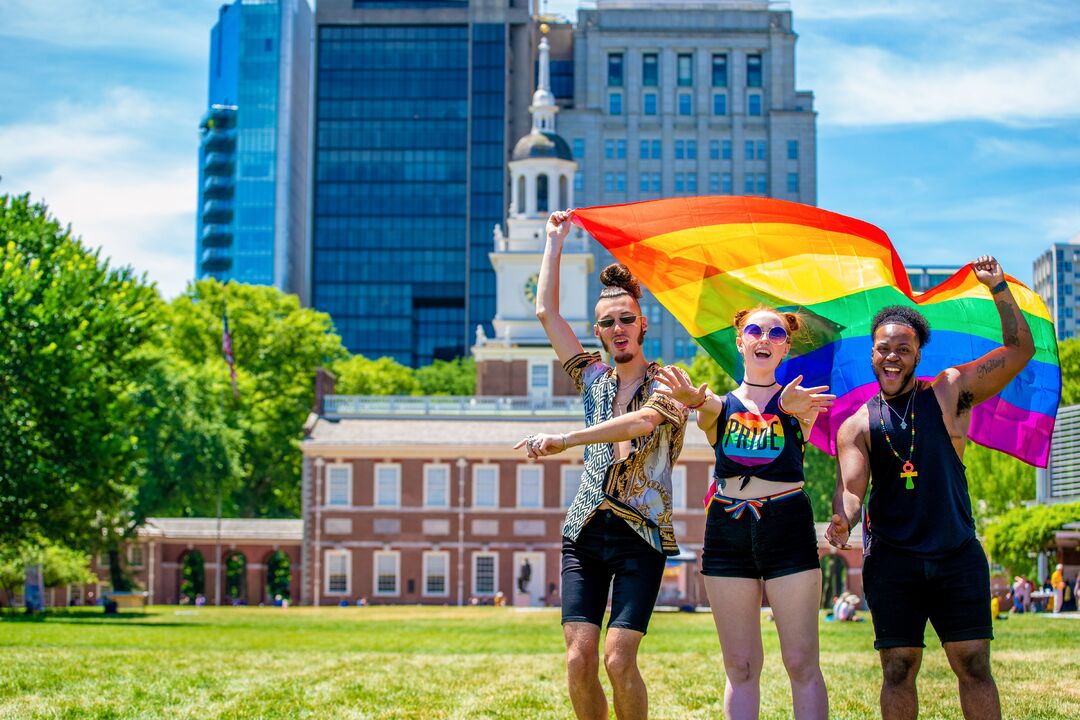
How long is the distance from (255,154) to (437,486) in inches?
3740

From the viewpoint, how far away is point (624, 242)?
10.2 metres

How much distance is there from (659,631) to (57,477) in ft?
49.6

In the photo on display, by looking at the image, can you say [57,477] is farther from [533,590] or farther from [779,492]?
[779,492]

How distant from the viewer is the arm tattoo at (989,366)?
8414 millimetres

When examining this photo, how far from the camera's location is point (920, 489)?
8.02 meters

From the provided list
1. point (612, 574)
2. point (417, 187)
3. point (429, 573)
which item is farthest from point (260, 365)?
point (612, 574)

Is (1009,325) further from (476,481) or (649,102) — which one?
(649,102)

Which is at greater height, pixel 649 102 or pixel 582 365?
pixel 649 102

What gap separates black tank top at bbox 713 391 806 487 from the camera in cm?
812

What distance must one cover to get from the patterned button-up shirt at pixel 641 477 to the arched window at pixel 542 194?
64.0 meters

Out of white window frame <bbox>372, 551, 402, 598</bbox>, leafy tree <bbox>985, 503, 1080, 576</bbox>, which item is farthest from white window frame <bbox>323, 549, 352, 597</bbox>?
leafy tree <bbox>985, 503, 1080, 576</bbox>

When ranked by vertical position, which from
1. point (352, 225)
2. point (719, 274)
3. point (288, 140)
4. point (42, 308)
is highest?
point (288, 140)

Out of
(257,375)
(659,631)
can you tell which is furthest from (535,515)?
(659,631)

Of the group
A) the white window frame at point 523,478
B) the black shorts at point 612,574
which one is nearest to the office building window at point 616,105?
the white window frame at point 523,478
